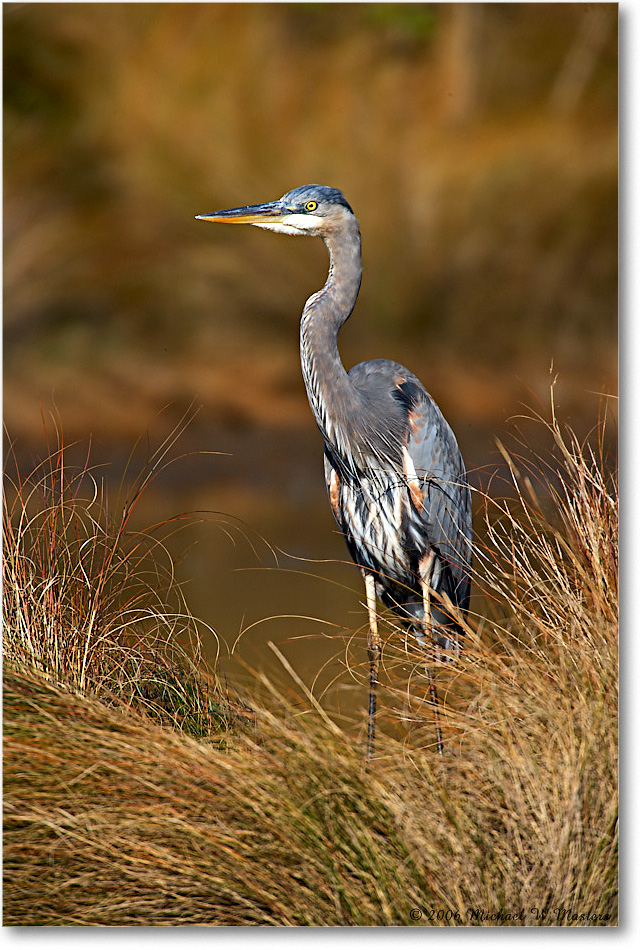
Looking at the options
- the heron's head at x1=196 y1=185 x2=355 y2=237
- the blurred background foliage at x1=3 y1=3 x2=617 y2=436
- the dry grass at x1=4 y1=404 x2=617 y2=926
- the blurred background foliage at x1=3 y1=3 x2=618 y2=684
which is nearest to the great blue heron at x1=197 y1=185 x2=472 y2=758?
the heron's head at x1=196 y1=185 x2=355 y2=237

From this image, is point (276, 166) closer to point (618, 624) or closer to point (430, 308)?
point (430, 308)

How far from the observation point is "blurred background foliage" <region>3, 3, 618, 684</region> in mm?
3268

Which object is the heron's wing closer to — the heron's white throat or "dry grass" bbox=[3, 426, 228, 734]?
the heron's white throat

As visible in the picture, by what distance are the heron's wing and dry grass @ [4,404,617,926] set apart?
67 centimetres

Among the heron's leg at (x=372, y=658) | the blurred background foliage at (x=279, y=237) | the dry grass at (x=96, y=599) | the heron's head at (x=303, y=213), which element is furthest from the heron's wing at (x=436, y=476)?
the dry grass at (x=96, y=599)

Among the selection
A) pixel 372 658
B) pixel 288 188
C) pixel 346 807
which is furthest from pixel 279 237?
pixel 346 807

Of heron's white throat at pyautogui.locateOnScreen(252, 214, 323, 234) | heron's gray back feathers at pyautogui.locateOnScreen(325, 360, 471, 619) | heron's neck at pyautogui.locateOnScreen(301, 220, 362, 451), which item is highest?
heron's white throat at pyautogui.locateOnScreen(252, 214, 323, 234)

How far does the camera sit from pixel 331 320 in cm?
300

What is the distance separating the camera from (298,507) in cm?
455

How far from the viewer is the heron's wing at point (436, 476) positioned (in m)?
3.21

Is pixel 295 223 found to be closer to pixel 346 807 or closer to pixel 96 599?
pixel 96 599

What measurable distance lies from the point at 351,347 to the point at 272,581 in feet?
5.39

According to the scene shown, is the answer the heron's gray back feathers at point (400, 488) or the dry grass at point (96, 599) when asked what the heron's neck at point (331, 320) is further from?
the dry grass at point (96, 599)

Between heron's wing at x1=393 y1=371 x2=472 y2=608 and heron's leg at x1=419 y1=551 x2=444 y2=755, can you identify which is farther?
heron's wing at x1=393 y1=371 x2=472 y2=608
